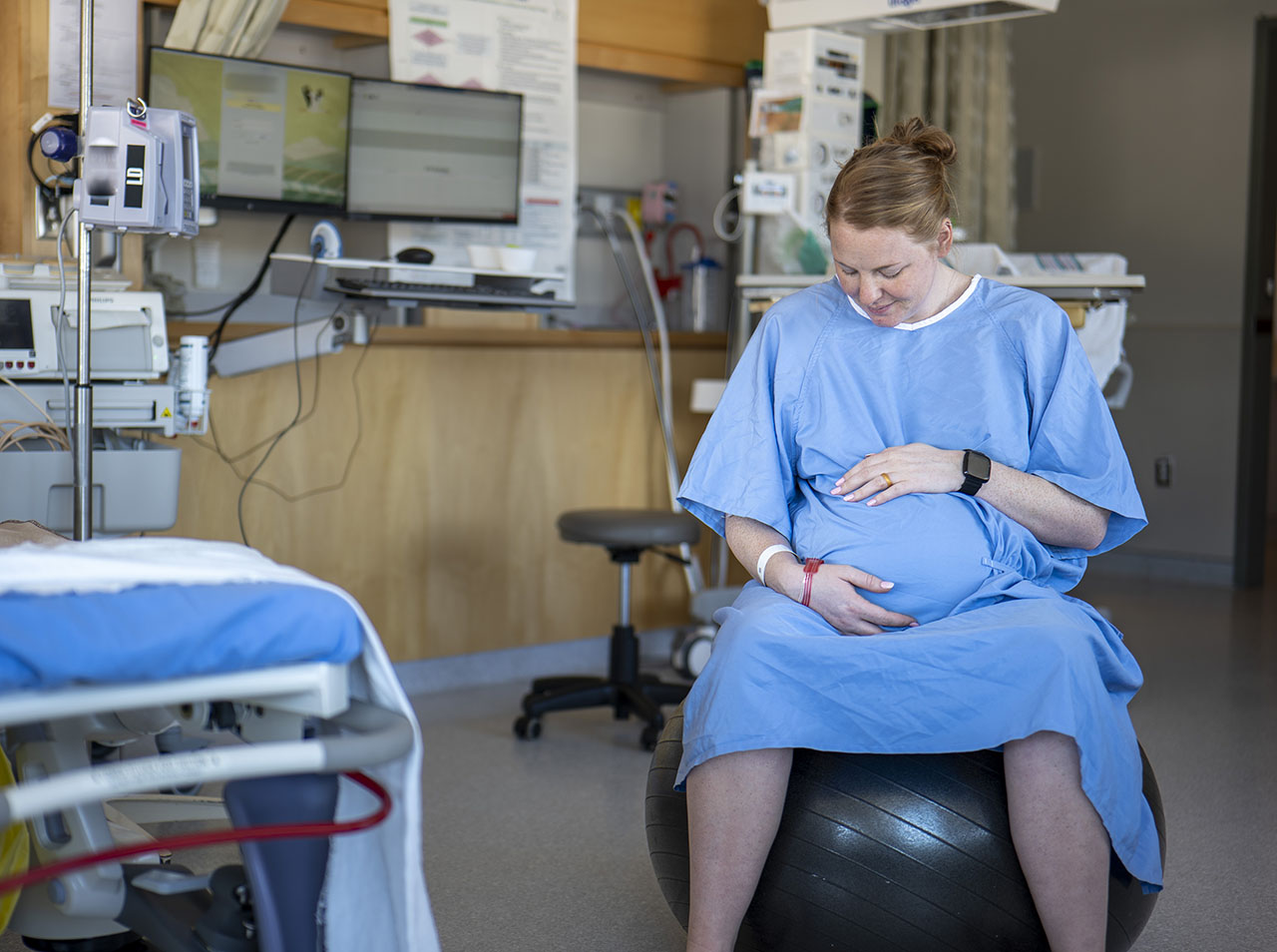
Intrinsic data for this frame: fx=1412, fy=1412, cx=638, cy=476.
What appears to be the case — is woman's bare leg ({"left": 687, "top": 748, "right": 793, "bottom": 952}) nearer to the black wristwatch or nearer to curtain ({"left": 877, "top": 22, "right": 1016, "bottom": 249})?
the black wristwatch

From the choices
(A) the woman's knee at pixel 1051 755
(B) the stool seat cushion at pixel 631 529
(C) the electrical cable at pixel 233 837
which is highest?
(B) the stool seat cushion at pixel 631 529

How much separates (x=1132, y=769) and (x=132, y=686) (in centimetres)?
116

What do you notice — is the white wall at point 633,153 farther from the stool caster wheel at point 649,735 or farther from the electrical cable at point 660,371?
the stool caster wheel at point 649,735

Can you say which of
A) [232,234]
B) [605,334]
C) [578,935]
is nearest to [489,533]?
[605,334]

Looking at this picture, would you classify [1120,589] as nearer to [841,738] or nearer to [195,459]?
[195,459]

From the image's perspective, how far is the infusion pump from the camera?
7.90 feet

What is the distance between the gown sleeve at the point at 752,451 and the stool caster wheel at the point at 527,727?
53.4 inches

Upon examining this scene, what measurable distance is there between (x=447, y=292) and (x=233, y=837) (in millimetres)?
1967

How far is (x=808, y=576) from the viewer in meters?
1.88

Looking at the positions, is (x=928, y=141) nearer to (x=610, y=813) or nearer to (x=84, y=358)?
(x=84, y=358)

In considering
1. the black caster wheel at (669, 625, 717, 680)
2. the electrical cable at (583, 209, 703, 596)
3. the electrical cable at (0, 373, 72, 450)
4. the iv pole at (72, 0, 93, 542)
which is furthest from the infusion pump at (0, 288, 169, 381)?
the black caster wheel at (669, 625, 717, 680)

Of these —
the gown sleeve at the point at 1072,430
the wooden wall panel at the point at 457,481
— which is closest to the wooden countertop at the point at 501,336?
the wooden wall panel at the point at 457,481

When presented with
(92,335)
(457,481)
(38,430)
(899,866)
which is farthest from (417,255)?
(899,866)

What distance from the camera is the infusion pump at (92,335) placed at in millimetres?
2408
